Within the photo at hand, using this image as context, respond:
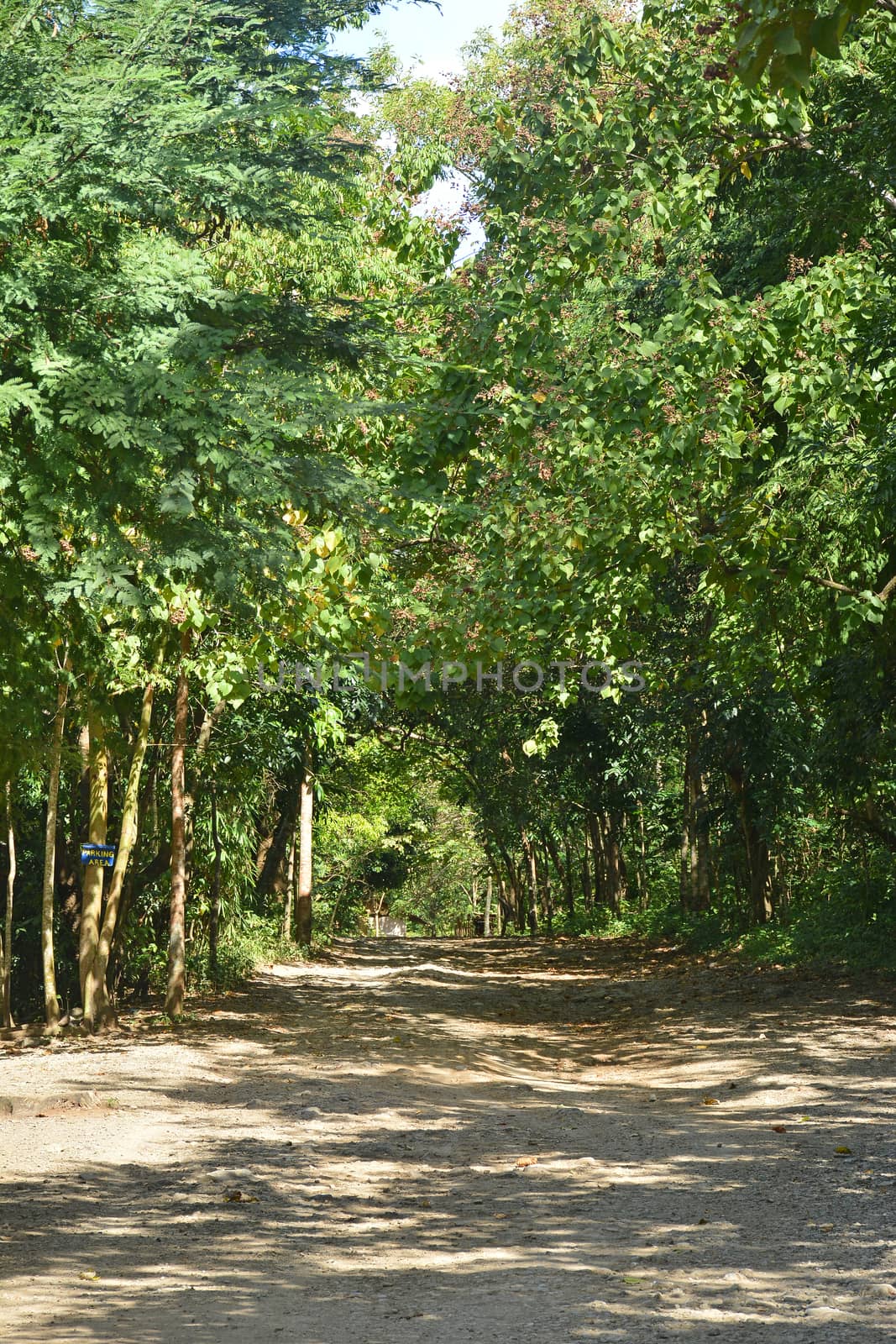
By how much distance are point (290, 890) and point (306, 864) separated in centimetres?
421

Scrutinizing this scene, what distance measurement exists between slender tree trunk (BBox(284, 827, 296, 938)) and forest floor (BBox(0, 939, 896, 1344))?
9.99m

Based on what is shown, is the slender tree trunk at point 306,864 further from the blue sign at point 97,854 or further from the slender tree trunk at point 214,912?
the blue sign at point 97,854

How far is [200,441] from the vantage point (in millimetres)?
4742

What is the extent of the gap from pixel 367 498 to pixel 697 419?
14.5 feet

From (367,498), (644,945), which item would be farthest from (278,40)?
(644,945)

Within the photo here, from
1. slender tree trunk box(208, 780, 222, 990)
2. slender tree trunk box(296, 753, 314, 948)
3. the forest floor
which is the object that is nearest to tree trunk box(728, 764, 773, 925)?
the forest floor

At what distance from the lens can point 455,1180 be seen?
6.98m

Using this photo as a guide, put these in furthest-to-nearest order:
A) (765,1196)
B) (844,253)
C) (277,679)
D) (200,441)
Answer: (277,679) → (844,253) → (765,1196) → (200,441)

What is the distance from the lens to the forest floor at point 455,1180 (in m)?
4.64

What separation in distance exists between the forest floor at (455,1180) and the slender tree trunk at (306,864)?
8.21m

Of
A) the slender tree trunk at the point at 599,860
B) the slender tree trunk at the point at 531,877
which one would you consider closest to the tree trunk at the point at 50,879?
the slender tree trunk at the point at 599,860

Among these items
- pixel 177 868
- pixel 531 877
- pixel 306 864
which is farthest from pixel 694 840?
pixel 177 868

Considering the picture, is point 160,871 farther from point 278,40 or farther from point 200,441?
point 200,441

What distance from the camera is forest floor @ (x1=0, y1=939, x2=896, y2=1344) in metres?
4.64
